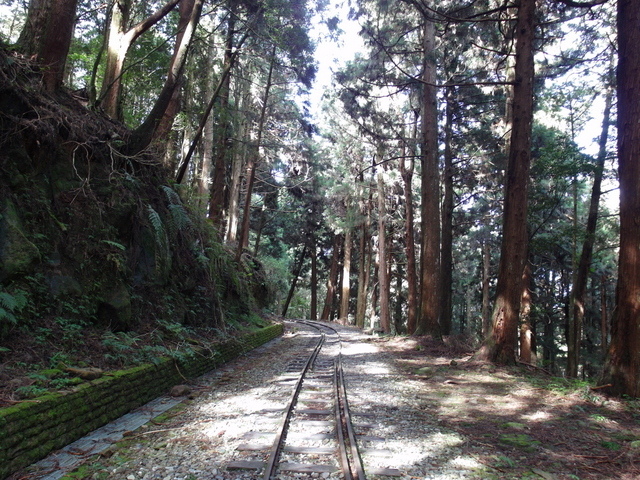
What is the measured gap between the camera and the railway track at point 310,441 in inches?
164

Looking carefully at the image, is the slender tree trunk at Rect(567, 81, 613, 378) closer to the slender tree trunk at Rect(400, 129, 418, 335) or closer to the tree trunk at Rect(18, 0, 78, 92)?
the slender tree trunk at Rect(400, 129, 418, 335)

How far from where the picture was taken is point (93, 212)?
757 cm

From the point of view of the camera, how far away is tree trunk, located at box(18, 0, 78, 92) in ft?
26.2

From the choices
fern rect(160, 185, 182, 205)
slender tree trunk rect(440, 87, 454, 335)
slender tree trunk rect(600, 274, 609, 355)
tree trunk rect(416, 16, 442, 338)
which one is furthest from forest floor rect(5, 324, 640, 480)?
slender tree trunk rect(600, 274, 609, 355)

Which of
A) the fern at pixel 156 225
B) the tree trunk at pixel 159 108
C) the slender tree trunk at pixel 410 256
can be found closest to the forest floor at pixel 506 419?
the fern at pixel 156 225

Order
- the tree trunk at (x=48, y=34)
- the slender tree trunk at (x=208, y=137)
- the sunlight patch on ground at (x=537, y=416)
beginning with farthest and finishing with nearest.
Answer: the slender tree trunk at (x=208, y=137) → the tree trunk at (x=48, y=34) → the sunlight patch on ground at (x=537, y=416)

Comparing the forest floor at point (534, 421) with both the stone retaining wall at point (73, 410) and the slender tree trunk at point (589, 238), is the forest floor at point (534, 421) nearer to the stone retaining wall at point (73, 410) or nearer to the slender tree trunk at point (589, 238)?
the stone retaining wall at point (73, 410)

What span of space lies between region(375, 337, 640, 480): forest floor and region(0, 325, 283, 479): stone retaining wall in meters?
4.52

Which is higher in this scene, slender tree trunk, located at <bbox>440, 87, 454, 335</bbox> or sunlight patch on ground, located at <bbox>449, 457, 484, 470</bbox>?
slender tree trunk, located at <bbox>440, 87, 454, 335</bbox>

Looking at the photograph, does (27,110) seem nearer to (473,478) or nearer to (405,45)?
(473,478)

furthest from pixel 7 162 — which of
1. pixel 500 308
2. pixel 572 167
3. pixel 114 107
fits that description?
pixel 572 167

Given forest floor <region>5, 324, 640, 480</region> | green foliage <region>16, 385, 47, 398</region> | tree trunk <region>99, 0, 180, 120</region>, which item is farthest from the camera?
tree trunk <region>99, 0, 180, 120</region>

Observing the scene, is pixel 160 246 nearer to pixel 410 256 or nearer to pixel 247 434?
pixel 247 434

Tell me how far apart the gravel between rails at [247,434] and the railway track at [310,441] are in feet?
0.33
